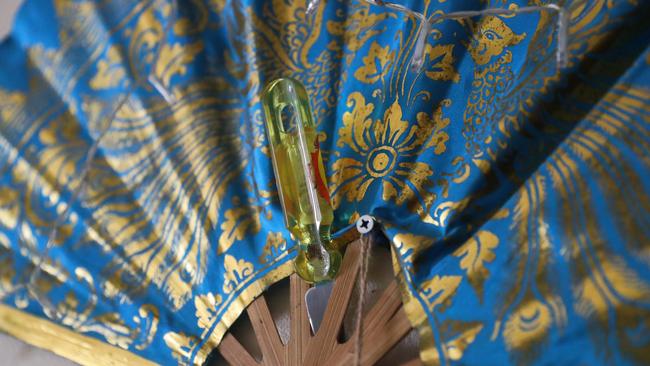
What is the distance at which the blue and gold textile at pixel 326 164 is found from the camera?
47 cm

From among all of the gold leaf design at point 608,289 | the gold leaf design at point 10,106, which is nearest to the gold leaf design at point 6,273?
the gold leaf design at point 10,106

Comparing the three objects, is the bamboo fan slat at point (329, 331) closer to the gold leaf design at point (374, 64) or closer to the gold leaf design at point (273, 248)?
the gold leaf design at point (273, 248)

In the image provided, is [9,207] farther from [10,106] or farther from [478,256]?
[478,256]

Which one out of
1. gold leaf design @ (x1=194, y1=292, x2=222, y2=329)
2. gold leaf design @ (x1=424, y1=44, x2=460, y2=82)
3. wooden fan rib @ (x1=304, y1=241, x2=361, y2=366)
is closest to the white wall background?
gold leaf design @ (x1=194, y1=292, x2=222, y2=329)

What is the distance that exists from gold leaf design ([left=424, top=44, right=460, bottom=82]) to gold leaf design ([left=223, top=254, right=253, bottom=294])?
0.90 ft

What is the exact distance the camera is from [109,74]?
602 millimetres

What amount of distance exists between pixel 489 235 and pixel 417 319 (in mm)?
96

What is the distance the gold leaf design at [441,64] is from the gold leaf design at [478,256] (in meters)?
0.18

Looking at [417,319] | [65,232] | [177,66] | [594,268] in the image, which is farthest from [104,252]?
[594,268]

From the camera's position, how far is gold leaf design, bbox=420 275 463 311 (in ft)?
1.67

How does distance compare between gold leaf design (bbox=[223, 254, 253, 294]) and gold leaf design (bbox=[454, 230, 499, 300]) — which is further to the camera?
gold leaf design (bbox=[223, 254, 253, 294])

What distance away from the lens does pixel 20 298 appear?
580mm

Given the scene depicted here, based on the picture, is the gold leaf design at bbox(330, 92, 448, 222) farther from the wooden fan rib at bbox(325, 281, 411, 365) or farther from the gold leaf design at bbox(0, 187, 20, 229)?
the gold leaf design at bbox(0, 187, 20, 229)

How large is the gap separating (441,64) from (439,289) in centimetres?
23
